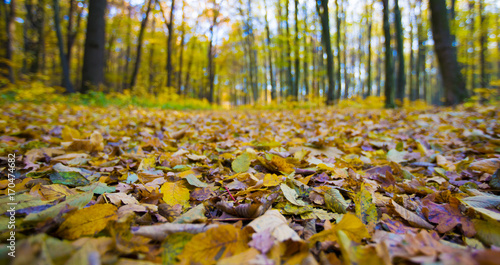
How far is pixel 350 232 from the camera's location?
73cm

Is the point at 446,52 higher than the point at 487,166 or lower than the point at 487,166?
higher

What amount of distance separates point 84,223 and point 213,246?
0.41 metres

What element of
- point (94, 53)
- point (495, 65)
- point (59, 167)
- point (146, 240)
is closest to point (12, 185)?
point (59, 167)

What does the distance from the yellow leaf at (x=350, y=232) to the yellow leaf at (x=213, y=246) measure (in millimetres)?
231

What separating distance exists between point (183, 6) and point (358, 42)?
22.1 meters

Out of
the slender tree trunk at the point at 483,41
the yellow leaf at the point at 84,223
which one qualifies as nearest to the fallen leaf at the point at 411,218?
the yellow leaf at the point at 84,223

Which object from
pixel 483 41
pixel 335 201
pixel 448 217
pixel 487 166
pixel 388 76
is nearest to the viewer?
pixel 448 217

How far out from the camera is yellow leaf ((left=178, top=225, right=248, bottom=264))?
65cm

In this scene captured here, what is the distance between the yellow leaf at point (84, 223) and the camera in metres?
0.68

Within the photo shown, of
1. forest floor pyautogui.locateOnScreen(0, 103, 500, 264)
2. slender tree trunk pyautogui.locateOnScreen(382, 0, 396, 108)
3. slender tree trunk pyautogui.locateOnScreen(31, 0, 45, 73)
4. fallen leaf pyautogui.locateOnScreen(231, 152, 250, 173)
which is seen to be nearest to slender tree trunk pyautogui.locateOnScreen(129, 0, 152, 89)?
slender tree trunk pyautogui.locateOnScreen(31, 0, 45, 73)

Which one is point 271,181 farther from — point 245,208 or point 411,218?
point 411,218

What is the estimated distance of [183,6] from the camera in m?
16.4

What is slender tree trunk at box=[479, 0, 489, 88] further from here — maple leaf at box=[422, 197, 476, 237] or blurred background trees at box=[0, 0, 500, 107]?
maple leaf at box=[422, 197, 476, 237]

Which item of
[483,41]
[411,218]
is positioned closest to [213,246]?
[411,218]
